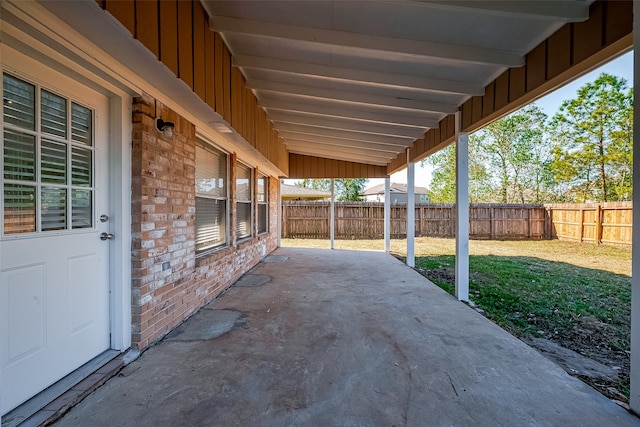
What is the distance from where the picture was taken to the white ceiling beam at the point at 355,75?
3.46 meters

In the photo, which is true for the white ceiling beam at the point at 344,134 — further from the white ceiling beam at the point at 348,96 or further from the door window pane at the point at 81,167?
the door window pane at the point at 81,167

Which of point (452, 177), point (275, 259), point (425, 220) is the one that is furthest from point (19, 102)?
point (452, 177)

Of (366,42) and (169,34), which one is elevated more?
(366,42)

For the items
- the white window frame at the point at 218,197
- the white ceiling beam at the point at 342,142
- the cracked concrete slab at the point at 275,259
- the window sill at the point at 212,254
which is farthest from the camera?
the cracked concrete slab at the point at 275,259

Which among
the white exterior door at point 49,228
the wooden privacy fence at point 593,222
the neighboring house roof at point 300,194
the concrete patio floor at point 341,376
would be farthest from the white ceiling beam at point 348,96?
the neighboring house roof at point 300,194

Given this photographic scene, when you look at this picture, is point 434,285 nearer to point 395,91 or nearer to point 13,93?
point 395,91

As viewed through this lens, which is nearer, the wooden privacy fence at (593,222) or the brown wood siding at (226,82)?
the brown wood siding at (226,82)

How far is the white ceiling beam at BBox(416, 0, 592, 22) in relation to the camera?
219cm

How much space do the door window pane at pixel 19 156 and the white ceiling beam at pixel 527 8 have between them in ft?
9.16

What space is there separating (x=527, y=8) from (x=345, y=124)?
3458 millimetres

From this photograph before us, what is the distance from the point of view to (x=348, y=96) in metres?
4.15

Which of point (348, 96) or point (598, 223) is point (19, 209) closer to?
point (348, 96)

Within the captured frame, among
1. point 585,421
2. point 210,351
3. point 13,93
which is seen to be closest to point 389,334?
point 585,421

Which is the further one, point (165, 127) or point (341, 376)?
point (165, 127)
